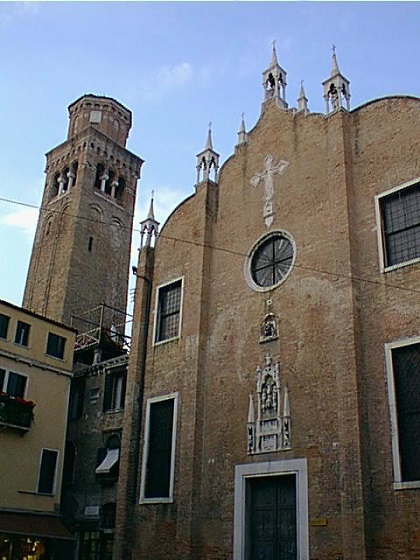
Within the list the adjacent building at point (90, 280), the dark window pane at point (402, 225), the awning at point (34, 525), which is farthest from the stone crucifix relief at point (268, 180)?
the awning at point (34, 525)

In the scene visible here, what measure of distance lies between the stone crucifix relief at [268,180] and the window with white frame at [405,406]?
6.73m

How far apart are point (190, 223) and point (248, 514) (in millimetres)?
10587

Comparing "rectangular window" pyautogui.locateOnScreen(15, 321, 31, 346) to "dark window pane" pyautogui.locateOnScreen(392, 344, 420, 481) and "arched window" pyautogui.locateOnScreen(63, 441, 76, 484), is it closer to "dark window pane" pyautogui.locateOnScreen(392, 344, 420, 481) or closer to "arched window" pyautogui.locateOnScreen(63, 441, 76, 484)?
"arched window" pyautogui.locateOnScreen(63, 441, 76, 484)

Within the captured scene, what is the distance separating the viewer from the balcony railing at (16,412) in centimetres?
2327

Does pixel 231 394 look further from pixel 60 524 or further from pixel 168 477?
pixel 60 524

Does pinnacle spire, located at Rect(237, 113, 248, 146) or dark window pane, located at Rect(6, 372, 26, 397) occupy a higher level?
pinnacle spire, located at Rect(237, 113, 248, 146)

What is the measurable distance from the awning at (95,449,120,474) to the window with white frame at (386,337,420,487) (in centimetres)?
1245

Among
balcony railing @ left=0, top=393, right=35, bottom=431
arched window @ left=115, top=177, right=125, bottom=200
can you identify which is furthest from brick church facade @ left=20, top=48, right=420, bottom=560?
arched window @ left=115, top=177, right=125, bottom=200

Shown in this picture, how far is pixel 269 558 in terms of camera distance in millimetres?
17344

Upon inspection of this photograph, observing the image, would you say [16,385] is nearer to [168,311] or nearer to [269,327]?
[168,311]

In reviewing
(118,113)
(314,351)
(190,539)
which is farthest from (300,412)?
(118,113)

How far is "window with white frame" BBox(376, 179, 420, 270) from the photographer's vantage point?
17.1 meters

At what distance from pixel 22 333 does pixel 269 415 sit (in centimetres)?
1180

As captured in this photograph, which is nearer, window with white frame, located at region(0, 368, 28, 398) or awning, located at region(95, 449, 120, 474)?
window with white frame, located at region(0, 368, 28, 398)
